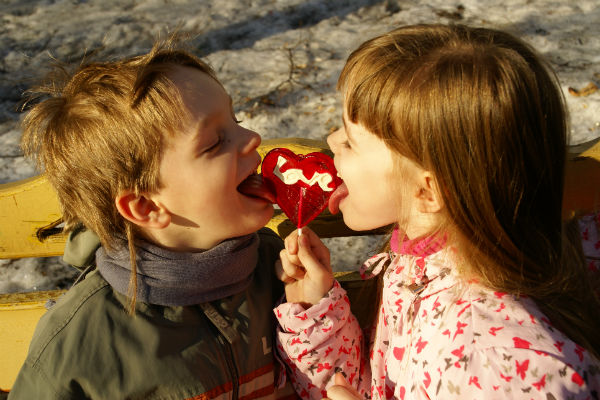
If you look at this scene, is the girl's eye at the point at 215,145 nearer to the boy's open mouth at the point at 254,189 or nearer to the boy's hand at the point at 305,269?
the boy's open mouth at the point at 254,189

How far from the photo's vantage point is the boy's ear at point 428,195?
1.60 metres

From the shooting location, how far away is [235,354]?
191 cm

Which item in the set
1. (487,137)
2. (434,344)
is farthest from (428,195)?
(434,344)

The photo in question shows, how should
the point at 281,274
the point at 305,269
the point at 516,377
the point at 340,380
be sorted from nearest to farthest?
the point at 516,377 → the point at 340,380 → the point at 305,269 → the point at 281,274

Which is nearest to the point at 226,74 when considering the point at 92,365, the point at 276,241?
the point at 276,241

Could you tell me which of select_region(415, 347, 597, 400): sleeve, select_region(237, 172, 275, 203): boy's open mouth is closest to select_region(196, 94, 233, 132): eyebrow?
select_region(237, 172, 275, 203): boy's open mouth

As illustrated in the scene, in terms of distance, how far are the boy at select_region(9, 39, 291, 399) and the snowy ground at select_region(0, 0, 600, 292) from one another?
93.2 inches

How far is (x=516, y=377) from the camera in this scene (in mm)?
1397

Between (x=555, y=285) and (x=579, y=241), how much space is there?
1.15 feet

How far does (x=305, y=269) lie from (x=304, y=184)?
31 centimetres

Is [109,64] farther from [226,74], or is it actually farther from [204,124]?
[226,74]

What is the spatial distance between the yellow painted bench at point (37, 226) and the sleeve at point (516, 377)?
73cm

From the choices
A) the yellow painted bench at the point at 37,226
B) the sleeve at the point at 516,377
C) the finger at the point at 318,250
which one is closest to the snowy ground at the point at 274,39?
the yellow painted bench at the point at 37,226

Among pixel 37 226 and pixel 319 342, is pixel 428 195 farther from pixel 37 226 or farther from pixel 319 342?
pixel 37 226
